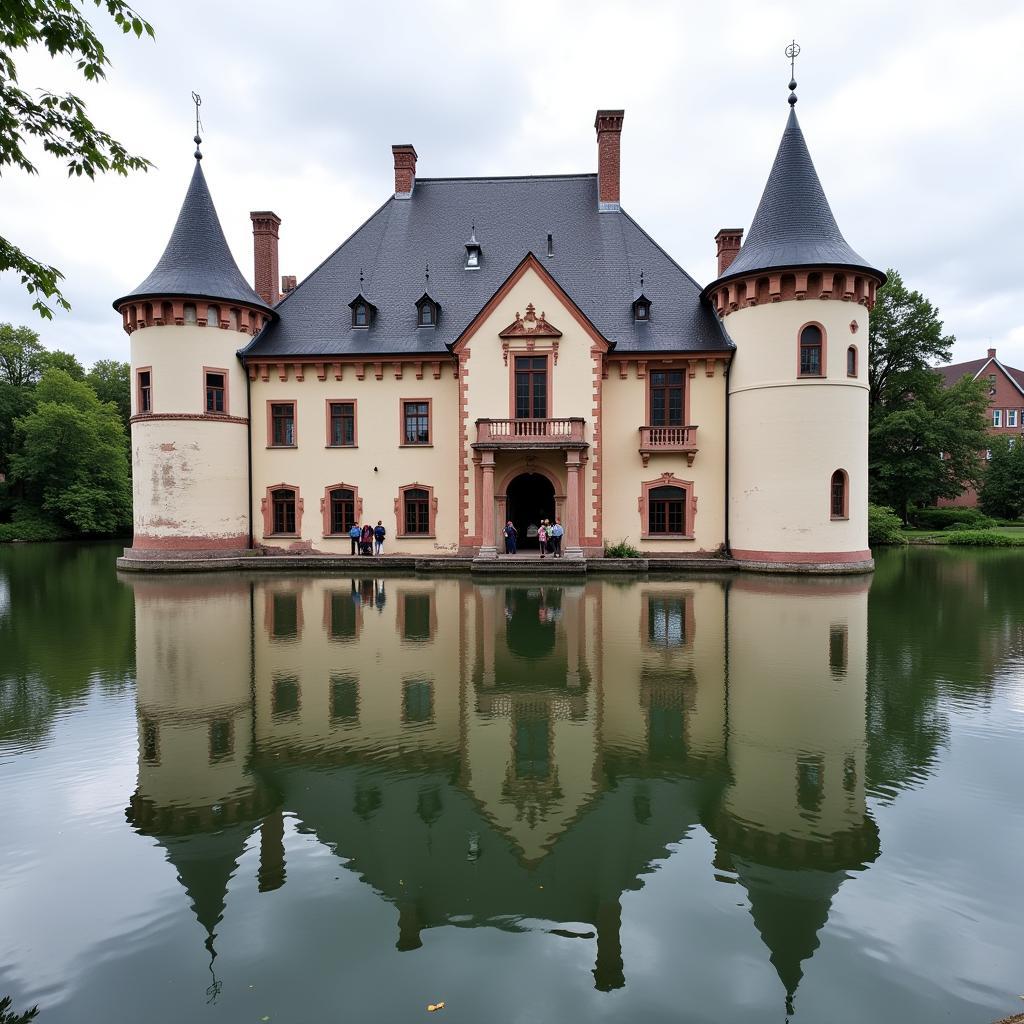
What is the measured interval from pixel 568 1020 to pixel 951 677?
8.41m

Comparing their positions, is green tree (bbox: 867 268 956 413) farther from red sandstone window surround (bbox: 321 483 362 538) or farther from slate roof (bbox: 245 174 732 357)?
red sandstone window surround (bbox: 321 483 362 538)

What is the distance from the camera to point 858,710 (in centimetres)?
804

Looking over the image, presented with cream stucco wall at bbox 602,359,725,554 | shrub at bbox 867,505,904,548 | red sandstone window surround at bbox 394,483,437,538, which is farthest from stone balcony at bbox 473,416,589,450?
shrub at bbox 867,505,904,548

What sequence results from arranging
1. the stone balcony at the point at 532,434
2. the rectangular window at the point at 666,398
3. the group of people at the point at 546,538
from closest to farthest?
the stone balcony at the point at 532,434 → the group of people at the point at 546,538 → the rectangular window at the point at 666,398

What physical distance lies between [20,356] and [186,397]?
4564 centimetres

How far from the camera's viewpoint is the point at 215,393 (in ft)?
84.1

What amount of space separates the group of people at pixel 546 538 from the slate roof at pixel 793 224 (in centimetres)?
1038

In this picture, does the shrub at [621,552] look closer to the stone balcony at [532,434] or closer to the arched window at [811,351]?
the stone balcony at [532,434]

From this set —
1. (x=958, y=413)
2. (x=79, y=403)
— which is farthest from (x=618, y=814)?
(x=79, y=403)

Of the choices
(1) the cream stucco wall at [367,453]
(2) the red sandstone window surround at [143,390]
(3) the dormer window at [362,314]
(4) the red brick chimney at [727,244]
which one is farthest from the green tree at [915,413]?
(2) the red sandstone window surround at [143,390]

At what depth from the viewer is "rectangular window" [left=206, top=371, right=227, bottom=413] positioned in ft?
83.5

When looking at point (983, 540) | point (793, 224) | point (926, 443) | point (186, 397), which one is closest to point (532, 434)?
point (793, 224)

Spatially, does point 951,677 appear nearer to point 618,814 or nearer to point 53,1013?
point 618,814

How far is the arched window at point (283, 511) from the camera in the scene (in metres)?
26.7
